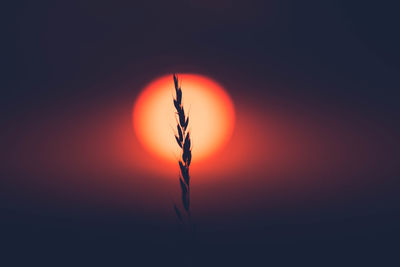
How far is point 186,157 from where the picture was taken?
1.92 metres

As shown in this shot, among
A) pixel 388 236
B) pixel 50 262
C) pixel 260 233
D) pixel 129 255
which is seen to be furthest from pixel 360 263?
pixel 50 262

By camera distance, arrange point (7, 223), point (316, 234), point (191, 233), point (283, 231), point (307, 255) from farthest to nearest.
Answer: point (7, 223), point (283, 231), point (316, 234), point (307, 255), point (191, 233)

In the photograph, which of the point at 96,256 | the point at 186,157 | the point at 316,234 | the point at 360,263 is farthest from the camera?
the point at 316,234

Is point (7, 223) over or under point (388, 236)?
over

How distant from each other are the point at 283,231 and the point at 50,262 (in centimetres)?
1469

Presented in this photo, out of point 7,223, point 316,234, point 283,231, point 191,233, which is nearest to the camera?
point 191,233

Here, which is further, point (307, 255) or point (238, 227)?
point (238, 227)

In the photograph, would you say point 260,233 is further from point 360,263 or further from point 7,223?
point 7,223

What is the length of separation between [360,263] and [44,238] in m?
18.8

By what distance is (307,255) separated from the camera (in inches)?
559

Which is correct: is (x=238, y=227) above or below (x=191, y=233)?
below

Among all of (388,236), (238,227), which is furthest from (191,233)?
(238,227)

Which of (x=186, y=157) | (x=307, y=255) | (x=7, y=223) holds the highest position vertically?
(x=186, y=157)

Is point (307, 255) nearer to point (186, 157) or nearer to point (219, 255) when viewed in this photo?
point (219, 255)
